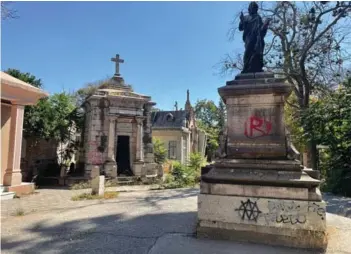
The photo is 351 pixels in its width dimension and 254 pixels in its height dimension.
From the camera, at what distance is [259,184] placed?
4.68m

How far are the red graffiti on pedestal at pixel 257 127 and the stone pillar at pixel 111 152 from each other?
1062 centimetres

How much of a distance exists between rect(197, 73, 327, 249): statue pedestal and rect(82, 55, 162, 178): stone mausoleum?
10.3 meters

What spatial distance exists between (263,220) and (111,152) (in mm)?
11515

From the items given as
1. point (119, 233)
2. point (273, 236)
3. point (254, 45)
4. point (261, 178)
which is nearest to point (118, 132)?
point (119, 233)

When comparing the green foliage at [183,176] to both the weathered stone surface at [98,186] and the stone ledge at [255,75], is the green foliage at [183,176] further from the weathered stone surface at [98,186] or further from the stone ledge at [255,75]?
the stone ledge at [255,75]

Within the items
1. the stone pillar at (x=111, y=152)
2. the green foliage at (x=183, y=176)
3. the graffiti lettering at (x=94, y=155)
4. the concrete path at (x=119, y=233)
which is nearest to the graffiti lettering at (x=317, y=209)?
the concrete path at (x=119, y=233)

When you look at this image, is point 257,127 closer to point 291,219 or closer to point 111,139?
point 291,219

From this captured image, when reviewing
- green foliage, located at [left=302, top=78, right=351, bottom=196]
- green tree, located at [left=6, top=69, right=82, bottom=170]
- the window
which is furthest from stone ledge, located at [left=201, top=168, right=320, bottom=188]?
the window

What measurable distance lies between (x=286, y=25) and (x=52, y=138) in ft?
48.7

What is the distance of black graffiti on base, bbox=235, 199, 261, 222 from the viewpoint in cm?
459

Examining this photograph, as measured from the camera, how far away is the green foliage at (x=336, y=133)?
11.1 m

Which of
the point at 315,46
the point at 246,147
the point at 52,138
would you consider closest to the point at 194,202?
the point at 246,147

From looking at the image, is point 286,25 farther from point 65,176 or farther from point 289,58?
point 65,176

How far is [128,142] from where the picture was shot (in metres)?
16.0
